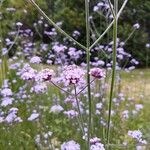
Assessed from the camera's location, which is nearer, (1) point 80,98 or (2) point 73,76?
(2) point 73,76

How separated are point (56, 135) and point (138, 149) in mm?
1312

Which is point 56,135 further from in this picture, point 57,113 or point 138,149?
point 138,149

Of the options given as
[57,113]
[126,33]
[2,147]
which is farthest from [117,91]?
[126,33]

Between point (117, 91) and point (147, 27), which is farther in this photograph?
point (147, 27)

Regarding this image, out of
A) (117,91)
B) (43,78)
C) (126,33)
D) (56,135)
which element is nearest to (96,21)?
(126,33)

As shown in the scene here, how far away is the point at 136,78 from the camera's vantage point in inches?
366

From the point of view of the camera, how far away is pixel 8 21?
11.1 m

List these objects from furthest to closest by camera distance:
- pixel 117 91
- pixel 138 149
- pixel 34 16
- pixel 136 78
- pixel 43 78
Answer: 1. pixel 34 16
2. pixel 136 78
3. pixel 117 91
4. pixel 138 149
5. pixel 43 78

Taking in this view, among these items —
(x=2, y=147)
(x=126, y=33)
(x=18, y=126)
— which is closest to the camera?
(x=2, y=147)

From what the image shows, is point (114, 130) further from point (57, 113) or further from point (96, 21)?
point (96, 21)

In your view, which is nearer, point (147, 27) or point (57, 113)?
point (57, 113)

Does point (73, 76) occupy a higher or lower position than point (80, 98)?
higher

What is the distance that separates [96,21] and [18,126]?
6.07 meters

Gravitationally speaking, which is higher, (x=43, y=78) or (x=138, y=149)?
(x=43, y=78)
